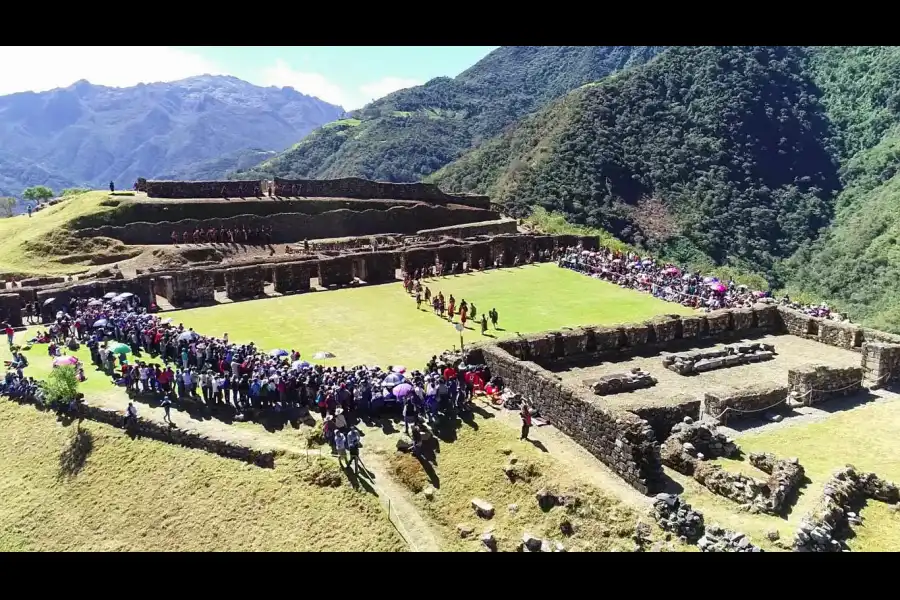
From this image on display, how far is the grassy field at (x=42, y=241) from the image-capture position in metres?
34.7

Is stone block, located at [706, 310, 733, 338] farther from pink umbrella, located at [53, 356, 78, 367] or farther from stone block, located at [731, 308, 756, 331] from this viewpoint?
pink umbrella, located at [53, 356, 78, 367]

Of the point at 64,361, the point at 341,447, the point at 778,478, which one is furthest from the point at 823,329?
the point at 64,361

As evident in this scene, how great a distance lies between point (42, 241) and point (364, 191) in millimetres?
23545

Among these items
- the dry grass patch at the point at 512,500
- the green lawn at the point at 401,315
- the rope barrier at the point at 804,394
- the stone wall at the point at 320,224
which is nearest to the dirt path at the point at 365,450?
the dry grass patch at the point at 512,500

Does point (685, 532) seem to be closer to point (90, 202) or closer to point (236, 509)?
point (236, 509)

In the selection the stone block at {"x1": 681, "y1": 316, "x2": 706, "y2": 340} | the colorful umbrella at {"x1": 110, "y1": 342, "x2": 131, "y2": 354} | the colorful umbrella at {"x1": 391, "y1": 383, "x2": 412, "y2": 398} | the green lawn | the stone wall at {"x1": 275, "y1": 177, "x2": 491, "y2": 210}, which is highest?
the stone wall at {"x1": 275, "y1": 177, "x2": 491, "y2": 210}

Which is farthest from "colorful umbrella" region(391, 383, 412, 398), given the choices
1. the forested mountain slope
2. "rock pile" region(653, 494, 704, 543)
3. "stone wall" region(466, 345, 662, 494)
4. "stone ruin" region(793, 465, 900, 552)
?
the forested mountain slope

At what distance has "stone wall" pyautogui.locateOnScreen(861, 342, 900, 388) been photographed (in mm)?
21531

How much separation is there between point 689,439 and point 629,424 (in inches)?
92.1

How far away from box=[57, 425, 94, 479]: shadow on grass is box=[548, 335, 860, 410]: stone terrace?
12.6 m

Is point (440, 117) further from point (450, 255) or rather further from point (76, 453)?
point (76, 453)

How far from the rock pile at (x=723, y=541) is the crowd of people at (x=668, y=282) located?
17.7 m

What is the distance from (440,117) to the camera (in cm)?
13962

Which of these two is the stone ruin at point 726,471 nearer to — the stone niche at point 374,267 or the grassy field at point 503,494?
the grassy field at point 503,494
